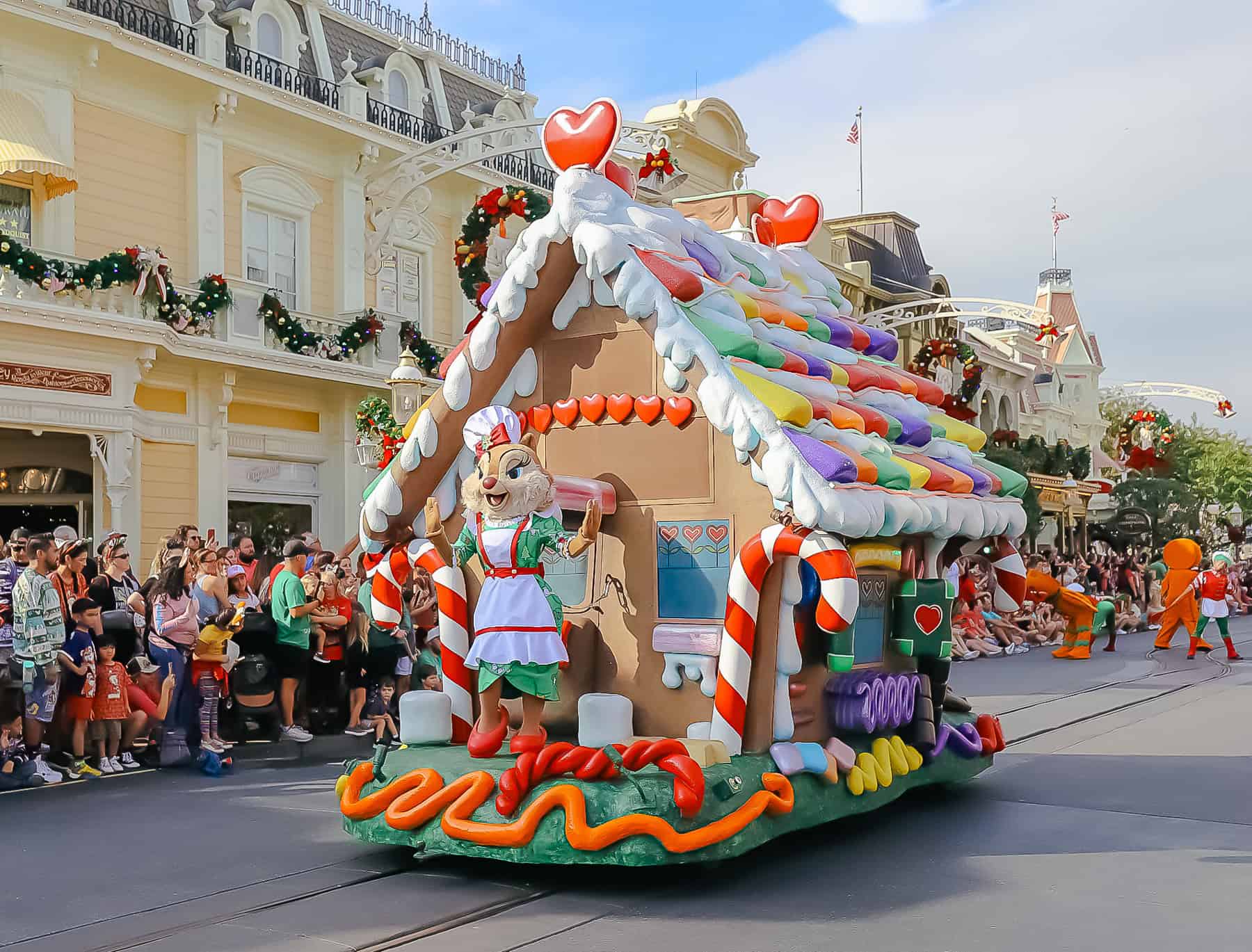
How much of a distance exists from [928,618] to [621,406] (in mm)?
2298

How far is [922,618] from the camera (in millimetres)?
8078

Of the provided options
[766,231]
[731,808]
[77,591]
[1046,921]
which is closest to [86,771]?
[77,591]

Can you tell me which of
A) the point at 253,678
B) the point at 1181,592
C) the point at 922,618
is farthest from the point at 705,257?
the point at 1181,592

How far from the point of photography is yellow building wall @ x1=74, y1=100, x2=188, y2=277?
659 inches


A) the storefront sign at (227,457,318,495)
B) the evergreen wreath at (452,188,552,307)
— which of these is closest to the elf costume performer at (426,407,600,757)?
the evergreen wreath at (452,188,552,307)

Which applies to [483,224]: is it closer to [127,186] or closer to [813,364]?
[127,186]

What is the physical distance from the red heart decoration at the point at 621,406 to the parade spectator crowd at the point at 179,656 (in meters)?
3.23

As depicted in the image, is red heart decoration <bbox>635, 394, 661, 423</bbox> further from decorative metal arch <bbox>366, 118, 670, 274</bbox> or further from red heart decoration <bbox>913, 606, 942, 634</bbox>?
decorative metal arch <bbox>366, 118, 670, 274</bbox>

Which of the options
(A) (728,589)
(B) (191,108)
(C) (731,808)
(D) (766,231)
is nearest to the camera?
(C) (731,808)

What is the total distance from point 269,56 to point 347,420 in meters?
5.42

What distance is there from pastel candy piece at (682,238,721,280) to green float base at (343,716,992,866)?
295 centimetres

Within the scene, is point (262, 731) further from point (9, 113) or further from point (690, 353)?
point (9, 113)

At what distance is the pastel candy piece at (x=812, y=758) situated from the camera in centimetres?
707

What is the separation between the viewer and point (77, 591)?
10.6 meters
